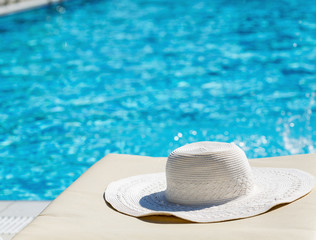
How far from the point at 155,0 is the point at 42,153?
984cm

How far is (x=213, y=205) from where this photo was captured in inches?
94.4

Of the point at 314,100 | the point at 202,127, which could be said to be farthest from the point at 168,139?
the point at 314,100

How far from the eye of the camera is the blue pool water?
566 centimetres

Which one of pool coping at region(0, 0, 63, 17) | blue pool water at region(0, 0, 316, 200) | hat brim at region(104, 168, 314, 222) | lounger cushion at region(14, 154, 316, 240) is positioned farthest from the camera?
pool coping at region(0, 0, 63, 17)

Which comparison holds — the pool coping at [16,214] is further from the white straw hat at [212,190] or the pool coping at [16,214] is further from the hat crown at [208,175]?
the hat crown at [208,175]

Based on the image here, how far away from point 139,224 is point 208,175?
14.5 inches

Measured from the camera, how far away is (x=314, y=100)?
6.87 metres

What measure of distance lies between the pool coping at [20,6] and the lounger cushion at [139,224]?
38.0ft

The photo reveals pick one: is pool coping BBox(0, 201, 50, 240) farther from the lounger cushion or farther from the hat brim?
the hat brim

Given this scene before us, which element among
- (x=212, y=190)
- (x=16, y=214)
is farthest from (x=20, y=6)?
(x=212, y=190)

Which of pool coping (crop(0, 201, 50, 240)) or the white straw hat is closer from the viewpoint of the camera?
the white straw hat

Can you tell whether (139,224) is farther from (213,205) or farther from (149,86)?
(149,86)

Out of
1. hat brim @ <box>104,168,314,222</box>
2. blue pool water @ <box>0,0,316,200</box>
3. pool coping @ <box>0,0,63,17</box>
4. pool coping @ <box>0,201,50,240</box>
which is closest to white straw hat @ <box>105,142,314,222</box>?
hat brim @ <box>104,168,314,222</box>

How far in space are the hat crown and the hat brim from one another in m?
0.04
